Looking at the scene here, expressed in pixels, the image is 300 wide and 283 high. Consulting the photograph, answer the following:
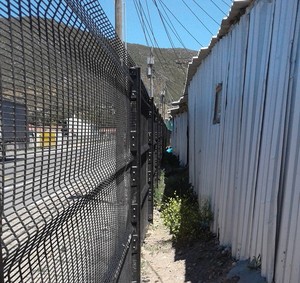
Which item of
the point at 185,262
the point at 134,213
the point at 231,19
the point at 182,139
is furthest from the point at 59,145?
the point at 182,139

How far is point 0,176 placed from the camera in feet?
3.53

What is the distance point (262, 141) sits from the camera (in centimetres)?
404

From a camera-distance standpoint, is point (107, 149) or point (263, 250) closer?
point (107, 149)

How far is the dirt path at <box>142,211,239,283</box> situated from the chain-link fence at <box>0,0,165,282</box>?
6.98 feet

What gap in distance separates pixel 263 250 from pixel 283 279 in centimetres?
49

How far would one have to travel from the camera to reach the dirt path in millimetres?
4957

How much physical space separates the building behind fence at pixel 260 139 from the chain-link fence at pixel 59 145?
1349 millimetres

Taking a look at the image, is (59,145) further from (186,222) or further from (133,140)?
(186,222)

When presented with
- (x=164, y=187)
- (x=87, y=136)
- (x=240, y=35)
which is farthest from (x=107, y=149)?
(x=164, y=187)

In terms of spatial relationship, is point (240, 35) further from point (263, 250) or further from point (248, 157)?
point (263, 250)

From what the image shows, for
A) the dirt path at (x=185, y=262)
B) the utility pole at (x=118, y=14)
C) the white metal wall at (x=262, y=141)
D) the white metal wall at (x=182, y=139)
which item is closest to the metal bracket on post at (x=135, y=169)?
the dirt path at (x=185, y=262)

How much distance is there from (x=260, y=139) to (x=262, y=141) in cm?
10

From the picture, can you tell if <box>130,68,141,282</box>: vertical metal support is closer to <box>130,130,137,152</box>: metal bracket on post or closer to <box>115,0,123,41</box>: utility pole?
<box>130,130,137,152</box>: metal bracket on post

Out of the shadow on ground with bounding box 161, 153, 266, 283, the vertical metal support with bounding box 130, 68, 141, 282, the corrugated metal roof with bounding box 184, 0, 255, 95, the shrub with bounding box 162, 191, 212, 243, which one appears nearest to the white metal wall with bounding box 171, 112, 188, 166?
the shrub with bounding box 162, 191, 212, 243
